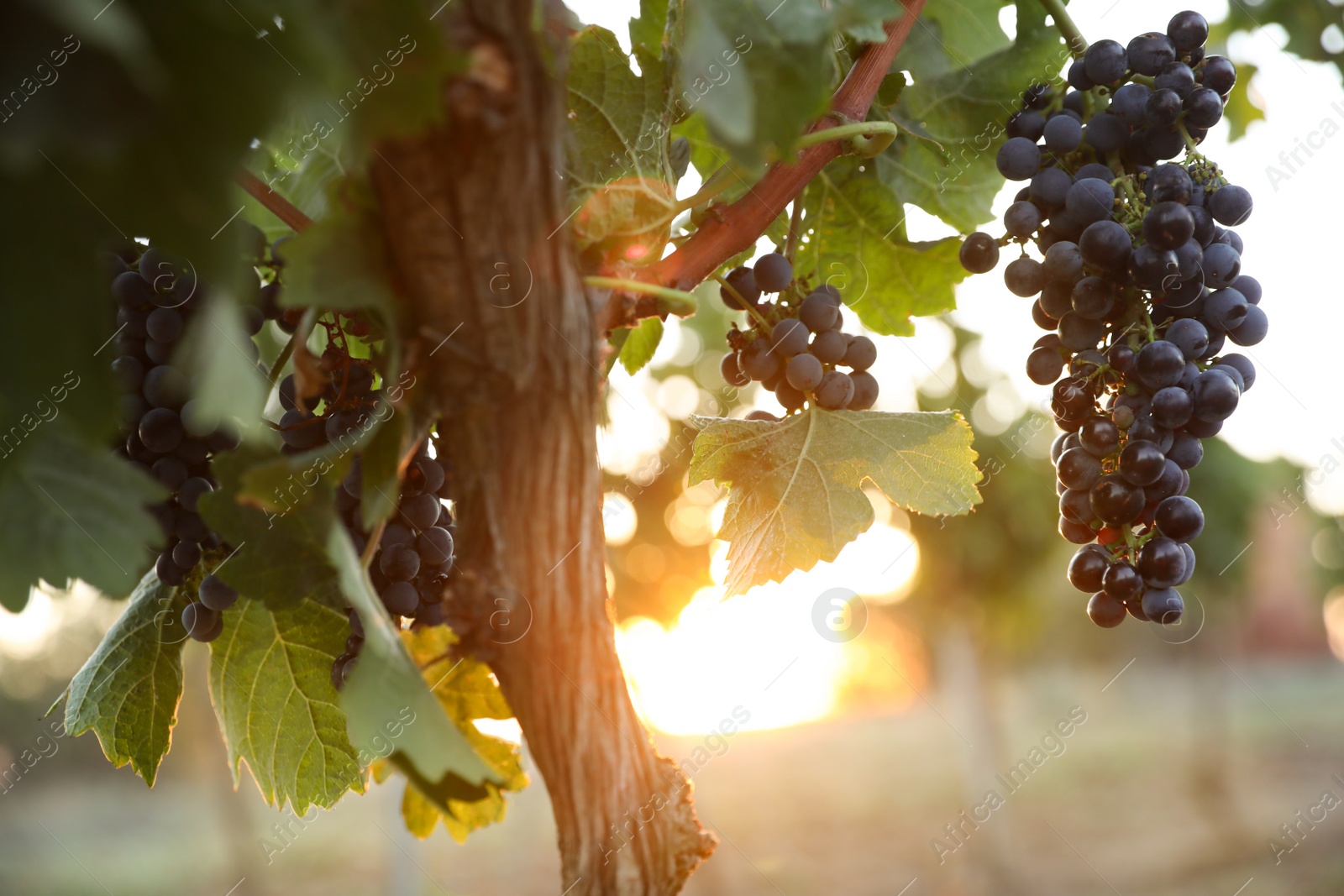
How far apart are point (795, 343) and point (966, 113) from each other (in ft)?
1.22

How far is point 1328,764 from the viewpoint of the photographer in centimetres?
1573

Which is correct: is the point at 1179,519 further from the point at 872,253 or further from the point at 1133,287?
the point at 872,253

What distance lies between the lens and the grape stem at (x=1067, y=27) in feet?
3.53

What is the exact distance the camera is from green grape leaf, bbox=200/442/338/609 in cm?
65

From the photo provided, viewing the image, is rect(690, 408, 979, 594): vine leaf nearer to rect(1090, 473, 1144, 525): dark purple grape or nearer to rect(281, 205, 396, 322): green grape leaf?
rect(1090, 473, 1144, 525): dark purple grape

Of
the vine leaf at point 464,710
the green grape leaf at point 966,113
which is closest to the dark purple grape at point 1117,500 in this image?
the green grape leaf at point 966,113

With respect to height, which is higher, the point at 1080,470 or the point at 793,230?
the point at 793,230

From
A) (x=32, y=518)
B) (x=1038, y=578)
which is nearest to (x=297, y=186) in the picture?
(x=32, y=518)

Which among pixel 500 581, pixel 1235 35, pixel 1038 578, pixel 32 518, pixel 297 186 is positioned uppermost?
pixel 1038 578

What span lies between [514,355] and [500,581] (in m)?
0.15

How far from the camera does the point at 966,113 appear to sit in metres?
1.15

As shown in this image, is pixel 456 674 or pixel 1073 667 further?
pixel 1073 667

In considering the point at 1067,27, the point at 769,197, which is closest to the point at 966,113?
the point at 1067,27

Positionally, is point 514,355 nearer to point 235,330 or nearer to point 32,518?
point 235,330
